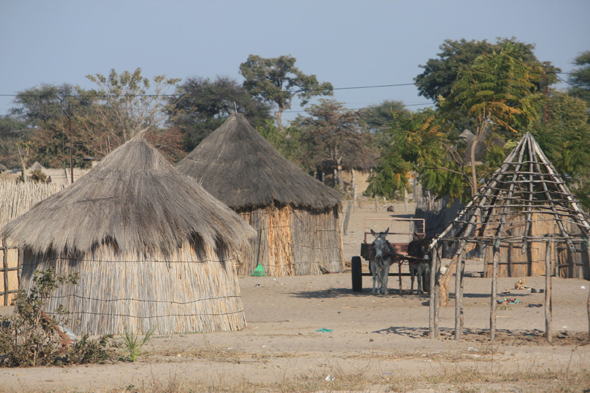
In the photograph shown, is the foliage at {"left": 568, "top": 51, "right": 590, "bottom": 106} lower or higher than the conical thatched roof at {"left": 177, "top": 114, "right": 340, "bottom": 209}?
higher

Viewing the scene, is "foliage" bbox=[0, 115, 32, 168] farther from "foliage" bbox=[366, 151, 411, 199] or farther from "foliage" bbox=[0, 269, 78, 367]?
"foliage" bbox=[0, 269, 78, 367]

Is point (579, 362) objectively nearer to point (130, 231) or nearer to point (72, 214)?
point (130, 231)

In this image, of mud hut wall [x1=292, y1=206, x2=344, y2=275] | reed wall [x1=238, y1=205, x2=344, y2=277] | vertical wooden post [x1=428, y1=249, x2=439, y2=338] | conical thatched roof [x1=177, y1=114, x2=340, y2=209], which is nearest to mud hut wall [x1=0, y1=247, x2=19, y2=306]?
conical thatched roof [x1=177, y1=114, x2=340, y2=209]

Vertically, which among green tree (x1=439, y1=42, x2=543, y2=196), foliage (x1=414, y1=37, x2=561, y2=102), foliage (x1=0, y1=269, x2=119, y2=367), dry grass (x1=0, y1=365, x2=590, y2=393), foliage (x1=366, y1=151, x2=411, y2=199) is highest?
foliage (x1=414, y1=37, x2=561, y2=102)

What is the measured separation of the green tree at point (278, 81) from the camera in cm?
6156

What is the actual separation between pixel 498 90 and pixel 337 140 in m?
32.1

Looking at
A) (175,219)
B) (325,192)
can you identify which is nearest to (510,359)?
(175,219)

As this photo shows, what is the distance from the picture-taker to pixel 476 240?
9539 millimetres

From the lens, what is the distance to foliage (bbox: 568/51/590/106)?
4088 centimetres

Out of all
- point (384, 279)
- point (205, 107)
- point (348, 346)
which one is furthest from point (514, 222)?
point (205, 107)

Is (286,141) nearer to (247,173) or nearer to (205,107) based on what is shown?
(205,107)

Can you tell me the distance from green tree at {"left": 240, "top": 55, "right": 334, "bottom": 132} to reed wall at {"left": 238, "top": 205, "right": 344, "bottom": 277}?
41.6m

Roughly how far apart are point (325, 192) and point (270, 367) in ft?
43.3

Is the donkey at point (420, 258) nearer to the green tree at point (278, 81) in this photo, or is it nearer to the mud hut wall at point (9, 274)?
the mud hut wall at point (9, 274)
